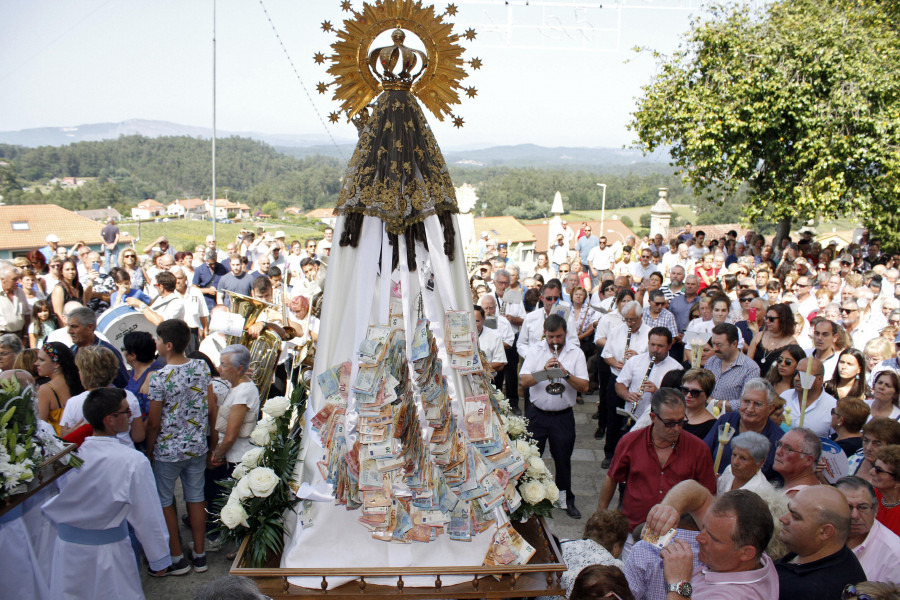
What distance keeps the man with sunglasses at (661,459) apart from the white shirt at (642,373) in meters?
1.65

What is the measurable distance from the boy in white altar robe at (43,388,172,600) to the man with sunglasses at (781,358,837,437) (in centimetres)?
540

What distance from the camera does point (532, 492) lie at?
4.46 m

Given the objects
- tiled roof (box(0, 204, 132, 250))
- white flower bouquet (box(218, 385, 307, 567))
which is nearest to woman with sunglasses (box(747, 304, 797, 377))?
white flower bouquet (box(218, 385, 307, 567))

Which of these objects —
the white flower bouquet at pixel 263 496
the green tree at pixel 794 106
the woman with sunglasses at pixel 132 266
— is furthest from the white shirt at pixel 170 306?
the green tree at pixel 794 106

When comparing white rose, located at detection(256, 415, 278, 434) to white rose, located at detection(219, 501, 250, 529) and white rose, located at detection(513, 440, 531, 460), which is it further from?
white rose, located at detection(513, 440, 531, 460)

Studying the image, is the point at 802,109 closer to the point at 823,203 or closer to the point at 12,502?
the point at 823,203

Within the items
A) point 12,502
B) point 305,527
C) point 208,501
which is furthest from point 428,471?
point 208,501

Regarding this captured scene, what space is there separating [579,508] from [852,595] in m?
4.02

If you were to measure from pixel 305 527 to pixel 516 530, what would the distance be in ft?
4.70

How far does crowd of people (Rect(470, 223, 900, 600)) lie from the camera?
3176 mm

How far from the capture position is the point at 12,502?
381cm

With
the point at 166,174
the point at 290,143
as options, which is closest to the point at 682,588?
the point at 166,174

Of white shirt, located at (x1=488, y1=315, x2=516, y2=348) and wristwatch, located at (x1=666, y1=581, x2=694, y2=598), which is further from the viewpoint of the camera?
white shirt, located at (x1=488, y1=315, x2=516, y2=348)

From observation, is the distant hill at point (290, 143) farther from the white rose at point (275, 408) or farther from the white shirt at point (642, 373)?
the white shirt at point (642, 373)
